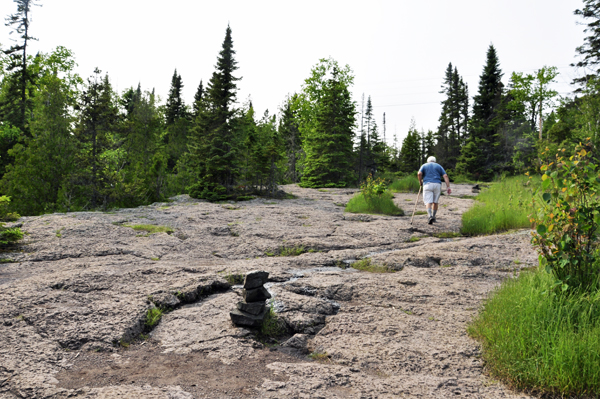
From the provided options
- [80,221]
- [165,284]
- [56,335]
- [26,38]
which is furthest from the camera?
[26,38]

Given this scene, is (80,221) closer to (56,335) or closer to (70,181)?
(56,335)

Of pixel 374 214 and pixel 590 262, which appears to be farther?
pixel 374 214

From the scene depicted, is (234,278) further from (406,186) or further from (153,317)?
(406,186)

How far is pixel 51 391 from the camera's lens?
2576 mm

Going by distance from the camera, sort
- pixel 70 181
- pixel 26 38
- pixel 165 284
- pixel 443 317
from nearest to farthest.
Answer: pixel 443 317 < pixel 165 284 < pixel 70 181 < pixel 26 38

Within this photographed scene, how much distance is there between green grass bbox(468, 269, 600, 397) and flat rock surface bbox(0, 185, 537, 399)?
183 mm

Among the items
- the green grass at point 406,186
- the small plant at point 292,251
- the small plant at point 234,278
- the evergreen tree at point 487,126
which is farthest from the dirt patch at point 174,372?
the evergreen tree at point 487,126

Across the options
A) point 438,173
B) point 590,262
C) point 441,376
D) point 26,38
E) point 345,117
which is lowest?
point 441,376

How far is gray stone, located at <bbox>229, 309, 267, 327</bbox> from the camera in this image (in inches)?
148

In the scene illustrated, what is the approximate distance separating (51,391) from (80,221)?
8020 mm

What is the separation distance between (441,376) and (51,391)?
9.46 feet

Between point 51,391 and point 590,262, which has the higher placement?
point 590,262

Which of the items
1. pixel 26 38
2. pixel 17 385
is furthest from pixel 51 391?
pixel 26 38

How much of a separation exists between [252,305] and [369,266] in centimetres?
301
